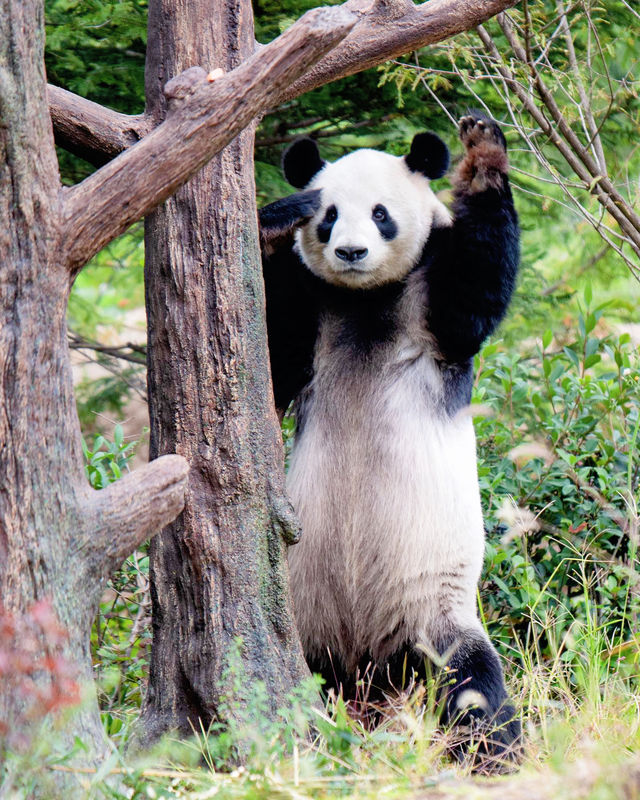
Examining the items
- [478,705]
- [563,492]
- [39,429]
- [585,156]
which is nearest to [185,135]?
[39,429]

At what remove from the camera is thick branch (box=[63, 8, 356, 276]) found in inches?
109

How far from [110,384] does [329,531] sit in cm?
376

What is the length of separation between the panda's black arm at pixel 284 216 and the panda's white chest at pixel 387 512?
2.11 ft

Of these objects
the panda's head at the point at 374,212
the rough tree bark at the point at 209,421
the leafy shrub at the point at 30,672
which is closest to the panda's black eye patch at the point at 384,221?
the panda's head at the point at 374,212

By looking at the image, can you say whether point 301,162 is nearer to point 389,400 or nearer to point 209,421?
point 389,400

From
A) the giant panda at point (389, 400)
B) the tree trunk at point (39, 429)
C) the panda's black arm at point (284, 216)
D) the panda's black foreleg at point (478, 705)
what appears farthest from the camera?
the giant panda at point (389, 400)

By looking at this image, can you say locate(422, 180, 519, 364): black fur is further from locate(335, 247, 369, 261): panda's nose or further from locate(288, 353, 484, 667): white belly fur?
locate(335, 247, 369, 261): panda's nose

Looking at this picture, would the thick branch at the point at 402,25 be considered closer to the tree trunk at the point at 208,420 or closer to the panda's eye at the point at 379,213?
the tree trunk at the point at 208,420

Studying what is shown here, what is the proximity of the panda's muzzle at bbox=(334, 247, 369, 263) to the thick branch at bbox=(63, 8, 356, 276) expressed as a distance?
1.06 m

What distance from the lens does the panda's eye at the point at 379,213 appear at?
165 inches

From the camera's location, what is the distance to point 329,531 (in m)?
4.07

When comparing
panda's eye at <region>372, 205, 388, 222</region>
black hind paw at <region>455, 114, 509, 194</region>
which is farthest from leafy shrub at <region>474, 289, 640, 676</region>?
black hind paw at <region>455, 114, 509, 194</region>

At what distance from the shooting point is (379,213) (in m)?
4.19

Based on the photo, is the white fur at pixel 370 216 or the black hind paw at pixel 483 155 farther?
the white fur at pixel 370 216
